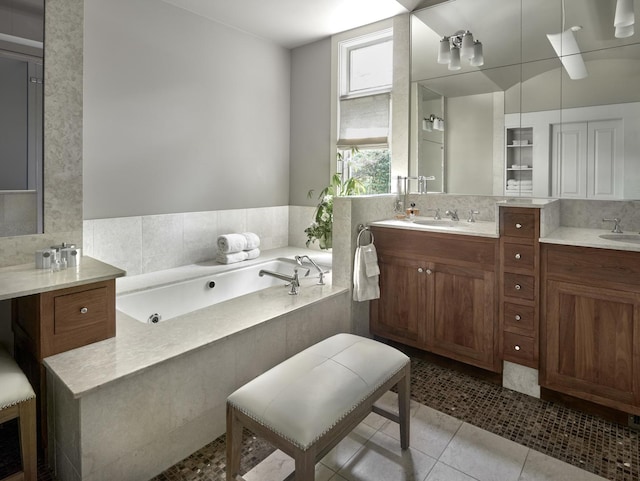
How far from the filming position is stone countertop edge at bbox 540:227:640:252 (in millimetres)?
1994

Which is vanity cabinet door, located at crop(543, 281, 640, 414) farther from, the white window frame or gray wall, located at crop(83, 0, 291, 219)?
gray wall, located at crop(83, 0, 291, 219)

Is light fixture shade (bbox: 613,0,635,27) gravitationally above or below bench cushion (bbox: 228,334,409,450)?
above

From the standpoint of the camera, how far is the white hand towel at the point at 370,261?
2.77 metres

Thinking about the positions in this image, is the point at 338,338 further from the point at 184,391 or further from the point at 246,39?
the point at 246,39

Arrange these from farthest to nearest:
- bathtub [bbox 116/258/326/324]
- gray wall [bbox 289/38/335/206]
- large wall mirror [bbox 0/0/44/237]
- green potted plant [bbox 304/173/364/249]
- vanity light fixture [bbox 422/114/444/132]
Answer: gray wall [bbox 289/38/335/206] → green potted plant [bbox 304/173/364/249] → vanity light fixture [bbox 422/114/444/132] → bathtub [bbox 116/258/326/324] → large wall mirror [bbox 0/0/44/237]

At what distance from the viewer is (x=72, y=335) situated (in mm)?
1800

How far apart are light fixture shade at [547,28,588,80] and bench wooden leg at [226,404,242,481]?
2821 millimetres

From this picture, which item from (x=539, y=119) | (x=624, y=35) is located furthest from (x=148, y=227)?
(x=624, y=35)

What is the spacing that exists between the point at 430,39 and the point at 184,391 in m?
3.11

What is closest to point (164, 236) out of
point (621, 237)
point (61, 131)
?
point (61, 131)

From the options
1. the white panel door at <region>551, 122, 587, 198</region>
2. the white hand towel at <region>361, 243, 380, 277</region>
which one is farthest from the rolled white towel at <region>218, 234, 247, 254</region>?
the white panel door at <region>551, 122, 587, 198</region>

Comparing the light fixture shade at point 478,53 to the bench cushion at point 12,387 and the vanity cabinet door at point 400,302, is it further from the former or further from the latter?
the bench cushion at point 12,387

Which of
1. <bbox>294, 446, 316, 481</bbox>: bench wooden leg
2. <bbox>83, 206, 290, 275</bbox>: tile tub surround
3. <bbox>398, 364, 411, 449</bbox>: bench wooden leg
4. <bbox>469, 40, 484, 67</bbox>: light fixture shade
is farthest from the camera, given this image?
<bbox>469, 40, 484, 67</bbox>: light fixture shade

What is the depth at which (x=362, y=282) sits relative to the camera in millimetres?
2791
